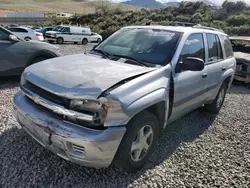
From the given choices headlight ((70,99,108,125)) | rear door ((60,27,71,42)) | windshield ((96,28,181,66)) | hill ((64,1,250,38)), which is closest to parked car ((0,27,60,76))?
windshield ((96,28,181,66))

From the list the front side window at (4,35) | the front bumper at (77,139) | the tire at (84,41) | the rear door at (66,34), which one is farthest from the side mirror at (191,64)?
the tire at (84,41)

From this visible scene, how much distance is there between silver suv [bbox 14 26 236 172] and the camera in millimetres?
2285

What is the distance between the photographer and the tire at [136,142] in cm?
247

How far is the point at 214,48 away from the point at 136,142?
8.57 feet

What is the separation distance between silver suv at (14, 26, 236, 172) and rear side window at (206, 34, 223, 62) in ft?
0.68

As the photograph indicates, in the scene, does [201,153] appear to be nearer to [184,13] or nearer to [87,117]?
[87,117]

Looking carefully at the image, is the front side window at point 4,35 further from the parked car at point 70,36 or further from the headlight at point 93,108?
the parked car at point 70,36

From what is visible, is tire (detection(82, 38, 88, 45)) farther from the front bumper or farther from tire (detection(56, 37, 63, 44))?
the front bumper

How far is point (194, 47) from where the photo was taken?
11.9 ft

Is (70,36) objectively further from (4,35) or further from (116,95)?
(116,95)

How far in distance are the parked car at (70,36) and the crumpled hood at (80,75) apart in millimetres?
19243

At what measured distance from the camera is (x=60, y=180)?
2547 millimetres

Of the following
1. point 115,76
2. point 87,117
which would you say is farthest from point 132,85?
point 87,117

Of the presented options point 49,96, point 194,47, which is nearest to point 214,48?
point 194,47
